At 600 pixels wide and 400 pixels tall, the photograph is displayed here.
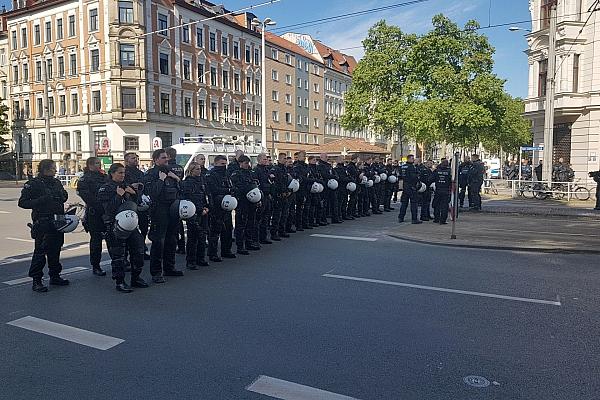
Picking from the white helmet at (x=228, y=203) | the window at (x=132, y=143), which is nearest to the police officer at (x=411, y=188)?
the white helmet at (x=228, y=203)

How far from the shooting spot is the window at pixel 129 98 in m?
42.1

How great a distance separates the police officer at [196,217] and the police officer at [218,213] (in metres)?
0.31

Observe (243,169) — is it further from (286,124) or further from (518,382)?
(286,124)

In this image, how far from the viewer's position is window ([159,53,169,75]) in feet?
146

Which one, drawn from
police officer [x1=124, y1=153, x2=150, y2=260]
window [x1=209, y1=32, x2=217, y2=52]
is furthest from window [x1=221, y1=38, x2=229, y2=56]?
police officer [x1=124, y1=153, x2=150, y2=260]

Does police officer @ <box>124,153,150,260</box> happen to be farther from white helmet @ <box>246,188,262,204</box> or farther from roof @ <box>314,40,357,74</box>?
roof @ <box>314,40,357,74</box>

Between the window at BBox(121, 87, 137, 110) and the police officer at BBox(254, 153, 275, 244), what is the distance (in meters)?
34.9

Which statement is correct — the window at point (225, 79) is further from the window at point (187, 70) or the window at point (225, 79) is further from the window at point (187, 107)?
the window at point (187, 107)

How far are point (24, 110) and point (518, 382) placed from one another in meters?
55.8

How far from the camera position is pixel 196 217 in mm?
8172

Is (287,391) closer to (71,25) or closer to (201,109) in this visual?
(201,109)

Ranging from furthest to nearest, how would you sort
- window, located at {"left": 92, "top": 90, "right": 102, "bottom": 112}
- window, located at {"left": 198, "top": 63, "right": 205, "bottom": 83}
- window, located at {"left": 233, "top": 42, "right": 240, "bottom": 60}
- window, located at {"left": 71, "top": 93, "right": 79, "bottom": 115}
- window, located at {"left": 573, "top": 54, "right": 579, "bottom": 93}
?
window, located at {"left": 233, "top": 42, "right": 240, "bottom": 60}
window, located at {"left": 198, "top": 63, "right": 205, "bottom": 83}
window, located at {"left": 71, "top": 93, "right": 79, "bottom": 115}
window, located at {"left": 92, "top": 90, "right": 102, "bottom": 112}
window, located at {"left": 573, "top": 54, "right": 579, "bottom": 93}

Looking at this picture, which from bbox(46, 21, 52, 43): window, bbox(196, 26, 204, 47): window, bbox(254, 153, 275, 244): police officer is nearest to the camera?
bbox(254, 153, 275, 244): police officer

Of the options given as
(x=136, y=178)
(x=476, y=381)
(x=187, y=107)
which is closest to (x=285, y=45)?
(x=187, y=107)
